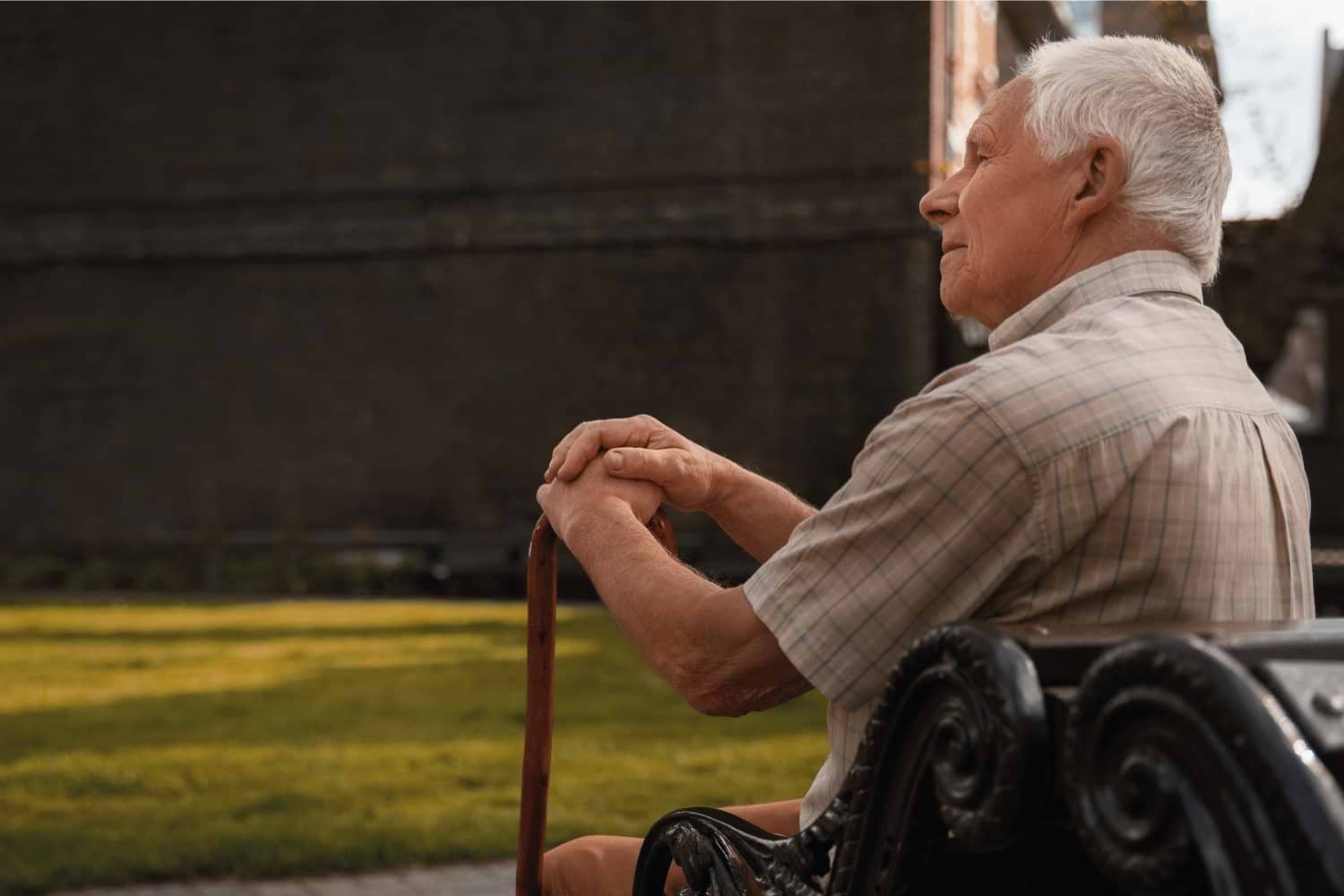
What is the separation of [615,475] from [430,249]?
16544 mm

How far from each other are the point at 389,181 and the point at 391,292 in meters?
1.27

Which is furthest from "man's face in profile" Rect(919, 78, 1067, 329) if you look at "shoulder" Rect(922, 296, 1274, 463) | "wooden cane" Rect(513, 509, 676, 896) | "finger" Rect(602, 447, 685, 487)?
"wooden cane" Rect(513, 509, 676, 896)

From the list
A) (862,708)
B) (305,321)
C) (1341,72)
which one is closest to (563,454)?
(862,708)

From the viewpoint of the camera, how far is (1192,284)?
185cm

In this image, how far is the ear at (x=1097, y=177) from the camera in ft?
5.90

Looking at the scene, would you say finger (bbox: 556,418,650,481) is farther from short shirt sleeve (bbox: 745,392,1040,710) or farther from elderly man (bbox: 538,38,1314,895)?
short shirt sleeve (bbox: 745,392,1040,710)

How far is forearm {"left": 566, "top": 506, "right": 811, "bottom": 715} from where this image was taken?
1.73 meters

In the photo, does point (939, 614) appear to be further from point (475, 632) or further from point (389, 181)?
point (389, 181)

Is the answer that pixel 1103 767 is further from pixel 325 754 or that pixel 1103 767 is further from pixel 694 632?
pixel 325 754

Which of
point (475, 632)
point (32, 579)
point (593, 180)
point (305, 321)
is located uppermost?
point (593, 180)

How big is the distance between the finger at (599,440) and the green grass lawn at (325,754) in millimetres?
3231

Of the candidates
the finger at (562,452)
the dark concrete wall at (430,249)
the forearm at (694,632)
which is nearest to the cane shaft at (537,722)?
the finger at (562,452)

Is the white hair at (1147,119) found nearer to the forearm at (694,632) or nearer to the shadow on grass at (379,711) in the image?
the forearm at (694,632)

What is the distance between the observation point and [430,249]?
60.2 feet
